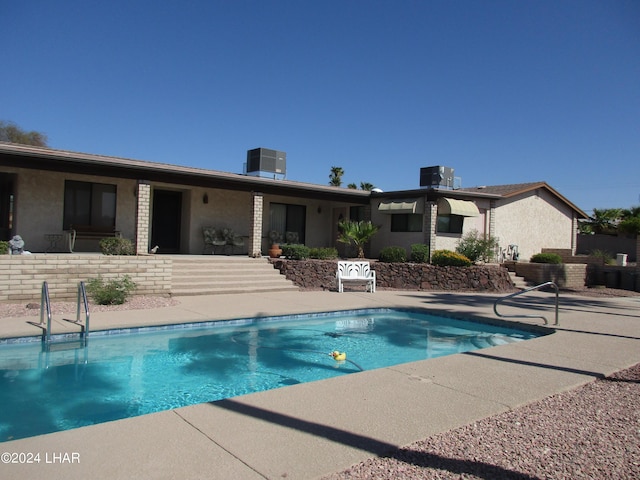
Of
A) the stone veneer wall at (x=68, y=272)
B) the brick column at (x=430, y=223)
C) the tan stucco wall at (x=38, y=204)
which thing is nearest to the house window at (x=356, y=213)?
the brick column at (x=430, y=223)

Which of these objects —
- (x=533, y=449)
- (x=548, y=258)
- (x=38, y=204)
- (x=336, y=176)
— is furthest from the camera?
(x=336, y=176)

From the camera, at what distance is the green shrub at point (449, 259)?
61.7 ft

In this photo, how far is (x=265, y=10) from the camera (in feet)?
54.2

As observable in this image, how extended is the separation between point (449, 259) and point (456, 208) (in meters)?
2.41

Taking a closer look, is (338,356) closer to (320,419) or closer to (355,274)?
(320,419)

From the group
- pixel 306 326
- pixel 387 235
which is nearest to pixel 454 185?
pixel 387 235

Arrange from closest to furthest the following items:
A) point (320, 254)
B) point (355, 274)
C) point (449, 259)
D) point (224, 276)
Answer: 1. point (224, 276)
2. point (355, 274)
3. point (320, 254)
4. point (449, 259)

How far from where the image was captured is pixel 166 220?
19.8 m

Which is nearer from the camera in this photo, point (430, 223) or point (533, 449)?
point (533, 449)

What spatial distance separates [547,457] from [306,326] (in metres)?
7.70

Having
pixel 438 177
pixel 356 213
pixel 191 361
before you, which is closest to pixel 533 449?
pixel 191 361

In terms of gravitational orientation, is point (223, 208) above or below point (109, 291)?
above

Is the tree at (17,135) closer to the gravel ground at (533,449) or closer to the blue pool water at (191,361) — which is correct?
the blue pool water at (191,361)

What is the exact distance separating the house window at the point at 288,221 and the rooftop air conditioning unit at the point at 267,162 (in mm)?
1599
